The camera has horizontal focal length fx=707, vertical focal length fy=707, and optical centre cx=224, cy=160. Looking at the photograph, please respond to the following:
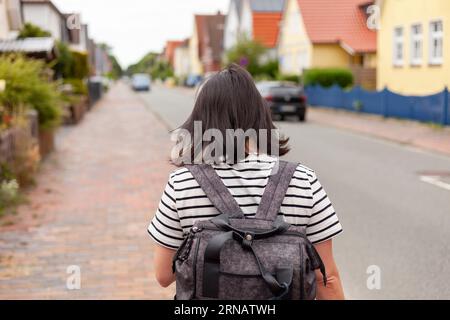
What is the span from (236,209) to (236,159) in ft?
0.66

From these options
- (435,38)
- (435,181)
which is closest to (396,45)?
(435,38)

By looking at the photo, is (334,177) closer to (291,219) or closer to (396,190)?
(396,190)

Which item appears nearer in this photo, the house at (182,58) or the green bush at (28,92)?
the green bush at (28,92)

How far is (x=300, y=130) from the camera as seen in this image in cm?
2091

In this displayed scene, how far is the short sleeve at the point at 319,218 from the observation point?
2184 mm

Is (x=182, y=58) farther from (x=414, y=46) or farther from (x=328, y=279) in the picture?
(x=328, y=279)

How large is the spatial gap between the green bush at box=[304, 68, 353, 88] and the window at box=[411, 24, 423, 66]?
648 cm

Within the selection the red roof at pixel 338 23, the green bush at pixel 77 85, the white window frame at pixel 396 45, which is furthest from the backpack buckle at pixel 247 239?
the red roof at pixel 338 23

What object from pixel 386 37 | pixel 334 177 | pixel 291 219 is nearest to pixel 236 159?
pixel 291 219

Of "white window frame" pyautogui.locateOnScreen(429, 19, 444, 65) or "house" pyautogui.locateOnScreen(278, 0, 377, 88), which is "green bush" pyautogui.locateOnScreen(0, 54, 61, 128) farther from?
"house" pyautogui.locateOnScreen(278, 0, 377, 88)

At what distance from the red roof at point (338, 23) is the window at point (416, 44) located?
34.0 ft

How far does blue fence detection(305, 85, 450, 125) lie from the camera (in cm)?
1956

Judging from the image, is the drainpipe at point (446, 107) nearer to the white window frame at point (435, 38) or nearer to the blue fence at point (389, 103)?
the blue fence at point (389, 103)

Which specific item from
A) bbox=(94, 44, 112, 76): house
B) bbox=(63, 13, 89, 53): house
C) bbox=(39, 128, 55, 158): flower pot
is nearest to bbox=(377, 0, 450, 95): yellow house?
bbox=(39, 128, 55, 158): flower pot
